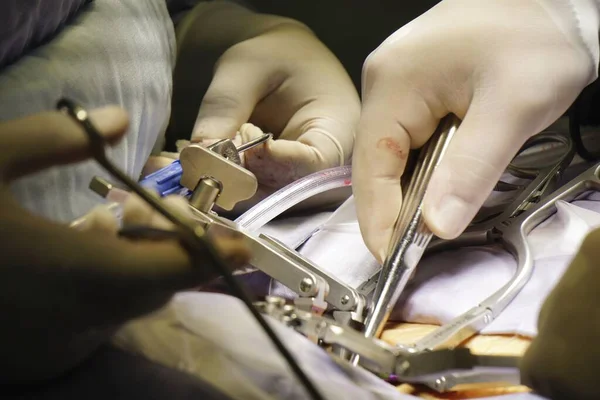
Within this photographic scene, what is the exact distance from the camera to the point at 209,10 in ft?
2.88

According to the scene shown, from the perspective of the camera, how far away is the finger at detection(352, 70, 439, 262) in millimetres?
557

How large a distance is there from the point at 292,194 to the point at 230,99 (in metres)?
0.16

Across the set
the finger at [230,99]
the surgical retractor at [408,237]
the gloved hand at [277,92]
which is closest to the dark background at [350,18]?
the gloved hand at [277,92]

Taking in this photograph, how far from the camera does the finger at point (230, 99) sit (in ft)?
2.26

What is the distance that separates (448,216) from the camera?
0.51 metres

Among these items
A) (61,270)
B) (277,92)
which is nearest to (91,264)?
(61,270)

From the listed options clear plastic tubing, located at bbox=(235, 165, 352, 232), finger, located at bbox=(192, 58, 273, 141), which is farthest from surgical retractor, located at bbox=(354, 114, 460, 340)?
finger, located at bbox=(192, 58, 273, 141)

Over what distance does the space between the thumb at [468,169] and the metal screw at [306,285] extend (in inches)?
4.7

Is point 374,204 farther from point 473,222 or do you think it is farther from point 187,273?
point 187,273

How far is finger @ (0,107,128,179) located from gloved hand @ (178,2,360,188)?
40 cm

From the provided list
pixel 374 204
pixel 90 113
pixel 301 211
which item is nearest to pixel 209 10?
pixel 301 211

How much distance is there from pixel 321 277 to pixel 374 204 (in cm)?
12

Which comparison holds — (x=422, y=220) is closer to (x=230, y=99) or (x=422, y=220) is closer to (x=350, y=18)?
(x=230, y=99)

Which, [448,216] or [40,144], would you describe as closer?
[40,144]
